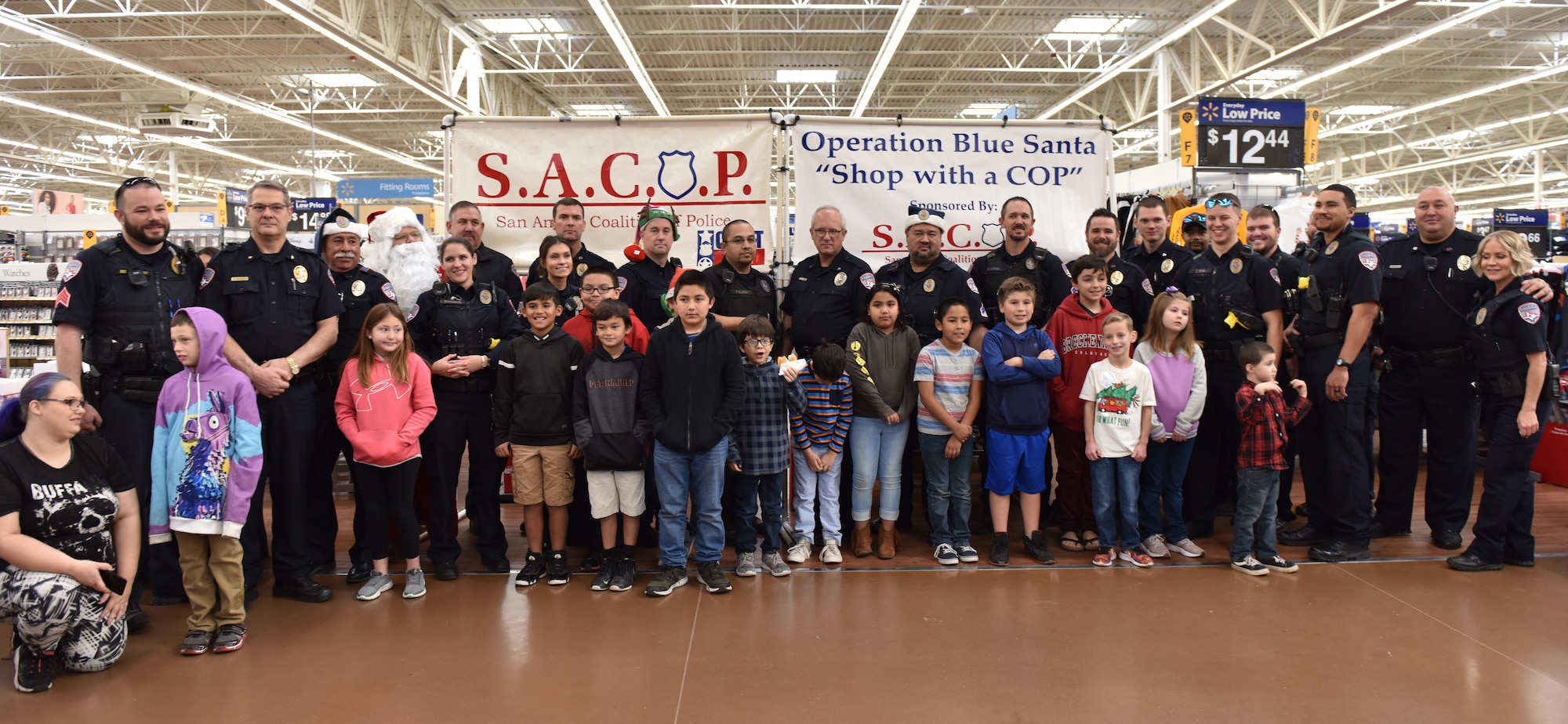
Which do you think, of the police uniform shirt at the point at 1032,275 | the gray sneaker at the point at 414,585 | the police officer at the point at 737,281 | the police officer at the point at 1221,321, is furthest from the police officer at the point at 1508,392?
the gray sneaker at the point at 414,585

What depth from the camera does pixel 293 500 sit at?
3869mm

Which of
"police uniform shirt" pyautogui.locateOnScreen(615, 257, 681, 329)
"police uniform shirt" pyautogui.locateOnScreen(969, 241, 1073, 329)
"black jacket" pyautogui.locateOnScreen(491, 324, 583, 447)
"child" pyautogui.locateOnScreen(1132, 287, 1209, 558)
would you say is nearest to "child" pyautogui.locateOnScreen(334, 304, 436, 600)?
"black jacket" pyautogui.locateOnScreen(491, 324, 583, 447)

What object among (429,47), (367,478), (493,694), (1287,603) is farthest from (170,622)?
(429,47)

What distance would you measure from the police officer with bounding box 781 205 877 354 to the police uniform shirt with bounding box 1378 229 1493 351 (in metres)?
2.74

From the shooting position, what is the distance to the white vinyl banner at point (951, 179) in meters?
5.40

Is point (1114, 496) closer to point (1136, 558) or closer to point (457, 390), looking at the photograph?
point (1136, 558)

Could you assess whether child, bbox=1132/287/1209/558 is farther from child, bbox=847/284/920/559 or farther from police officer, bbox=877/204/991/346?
child, bbox=847/284/920/559

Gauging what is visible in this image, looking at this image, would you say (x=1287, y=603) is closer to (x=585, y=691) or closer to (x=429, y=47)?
(x=585, y=691)

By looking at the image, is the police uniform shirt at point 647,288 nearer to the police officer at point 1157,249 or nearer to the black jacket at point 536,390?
the black jacket at point 536,390

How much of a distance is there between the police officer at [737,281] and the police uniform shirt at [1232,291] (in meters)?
2.33

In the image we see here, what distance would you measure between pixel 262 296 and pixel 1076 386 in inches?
155

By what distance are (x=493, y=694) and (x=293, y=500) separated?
1601 mm

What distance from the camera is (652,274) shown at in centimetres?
473

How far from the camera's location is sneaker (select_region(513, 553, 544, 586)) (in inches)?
160
